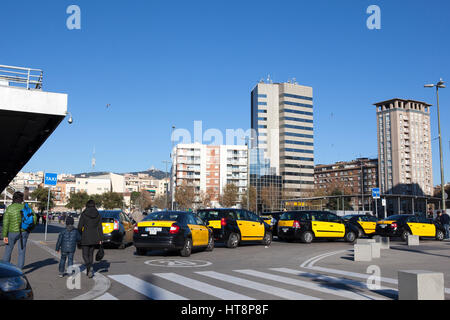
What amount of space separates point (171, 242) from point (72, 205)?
316 ft

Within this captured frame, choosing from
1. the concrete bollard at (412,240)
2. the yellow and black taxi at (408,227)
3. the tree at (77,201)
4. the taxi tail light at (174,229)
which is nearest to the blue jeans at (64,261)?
the taxi tail light at (174,229)

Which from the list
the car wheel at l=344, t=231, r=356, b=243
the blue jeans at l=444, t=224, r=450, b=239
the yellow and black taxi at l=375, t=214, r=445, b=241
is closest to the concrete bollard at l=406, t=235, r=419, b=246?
the yellow and black taxi at l=375, t=214, r=445, b=241

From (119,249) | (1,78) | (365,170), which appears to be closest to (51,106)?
(1,78)

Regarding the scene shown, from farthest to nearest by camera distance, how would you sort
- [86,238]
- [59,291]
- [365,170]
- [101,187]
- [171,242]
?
[101,187] → [365,170] → [171,242] → [86,238] → [59,291]

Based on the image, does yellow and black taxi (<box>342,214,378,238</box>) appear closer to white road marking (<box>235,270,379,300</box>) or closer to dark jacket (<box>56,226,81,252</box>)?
white road marking (<box>235,270,379,300</box>)

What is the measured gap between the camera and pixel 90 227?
32.3ft

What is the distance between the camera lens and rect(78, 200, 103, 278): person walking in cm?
966

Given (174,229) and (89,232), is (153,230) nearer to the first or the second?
(174,229)

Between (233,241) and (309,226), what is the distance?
4.79m

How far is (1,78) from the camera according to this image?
669 inches

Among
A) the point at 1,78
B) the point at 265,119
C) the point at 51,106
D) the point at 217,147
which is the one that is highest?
the point at 265,119

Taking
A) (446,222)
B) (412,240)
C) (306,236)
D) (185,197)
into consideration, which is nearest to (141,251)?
(306,236)
